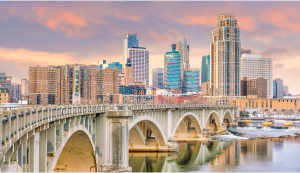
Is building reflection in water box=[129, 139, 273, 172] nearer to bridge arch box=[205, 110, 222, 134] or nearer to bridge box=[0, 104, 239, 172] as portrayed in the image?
bridge box=[0, 104, 239, 172]

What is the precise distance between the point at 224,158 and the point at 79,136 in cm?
4275

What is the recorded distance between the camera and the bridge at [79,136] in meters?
20.5

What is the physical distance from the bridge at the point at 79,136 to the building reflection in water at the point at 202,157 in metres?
4.14

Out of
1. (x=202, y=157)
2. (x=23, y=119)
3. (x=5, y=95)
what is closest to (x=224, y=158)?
(x=202, y=157)

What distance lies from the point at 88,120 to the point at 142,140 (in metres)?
37.3

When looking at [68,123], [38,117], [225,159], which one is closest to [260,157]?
[225,159]

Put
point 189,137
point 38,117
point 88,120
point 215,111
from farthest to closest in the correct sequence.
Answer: point 215,111 → point 189,137 → point 88,120 → point 38,117

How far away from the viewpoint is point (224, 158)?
246 feet

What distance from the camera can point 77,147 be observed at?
41.4 m

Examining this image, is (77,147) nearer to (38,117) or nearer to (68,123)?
(68,123)

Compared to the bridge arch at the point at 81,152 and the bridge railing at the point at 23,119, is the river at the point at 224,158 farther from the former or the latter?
the bridge railing at the point at 23,119

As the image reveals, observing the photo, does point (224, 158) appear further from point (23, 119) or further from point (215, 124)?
point (215, 124)

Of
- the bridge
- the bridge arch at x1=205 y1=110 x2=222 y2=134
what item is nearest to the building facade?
the bridge

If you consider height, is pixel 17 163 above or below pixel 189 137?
above
